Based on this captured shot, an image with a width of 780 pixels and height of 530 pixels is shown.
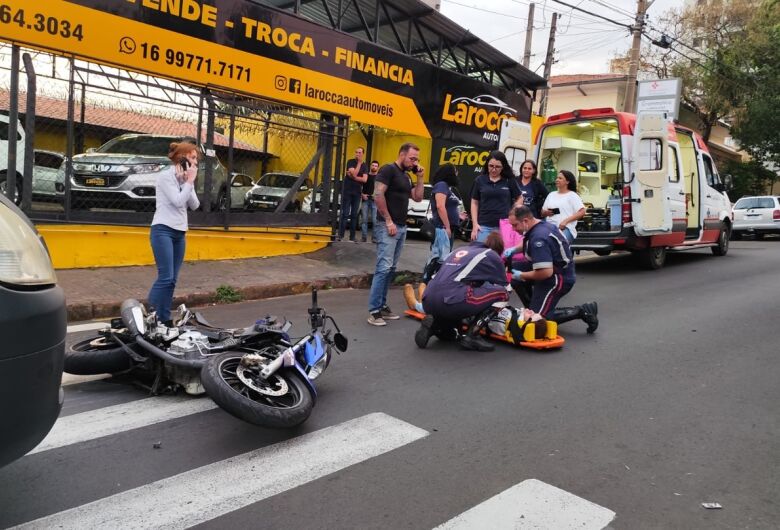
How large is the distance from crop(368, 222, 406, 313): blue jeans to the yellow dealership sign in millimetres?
4677

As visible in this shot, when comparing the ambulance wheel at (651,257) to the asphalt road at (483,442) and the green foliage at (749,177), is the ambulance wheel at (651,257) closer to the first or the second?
the asphalt road at (483,442)

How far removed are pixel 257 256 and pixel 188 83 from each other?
2730 mm

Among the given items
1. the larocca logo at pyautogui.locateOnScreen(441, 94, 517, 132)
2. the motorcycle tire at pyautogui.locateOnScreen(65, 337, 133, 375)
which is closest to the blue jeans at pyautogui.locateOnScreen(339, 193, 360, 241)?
the larocca logo at pyautogui.locateOnScreen(441, 94, 517, 132)

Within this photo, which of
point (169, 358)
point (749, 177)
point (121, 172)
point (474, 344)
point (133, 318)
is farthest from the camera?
point (749, 177)

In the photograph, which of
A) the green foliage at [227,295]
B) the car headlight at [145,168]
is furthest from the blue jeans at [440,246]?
the car headlight at [145,168]

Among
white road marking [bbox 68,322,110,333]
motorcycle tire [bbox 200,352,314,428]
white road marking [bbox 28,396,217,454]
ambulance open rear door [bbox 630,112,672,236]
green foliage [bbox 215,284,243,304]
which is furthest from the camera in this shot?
ambulance open rear door [bbox 630,112,672,236]

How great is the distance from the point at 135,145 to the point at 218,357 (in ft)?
20.0

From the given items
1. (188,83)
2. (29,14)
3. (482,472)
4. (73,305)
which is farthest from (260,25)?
(482,472)

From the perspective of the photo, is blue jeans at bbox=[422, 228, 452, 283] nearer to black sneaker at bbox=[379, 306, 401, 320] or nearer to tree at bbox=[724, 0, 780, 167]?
black sneaker at bbox=[379, 306, 401, 320]

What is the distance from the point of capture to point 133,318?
373 cm

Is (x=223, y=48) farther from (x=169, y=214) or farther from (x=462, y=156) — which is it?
(x=462, y=156)

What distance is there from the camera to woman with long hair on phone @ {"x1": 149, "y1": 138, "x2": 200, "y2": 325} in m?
5.06

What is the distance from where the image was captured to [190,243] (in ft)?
27.6

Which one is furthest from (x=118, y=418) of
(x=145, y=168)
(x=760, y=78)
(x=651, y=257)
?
(x=760, y=78)
